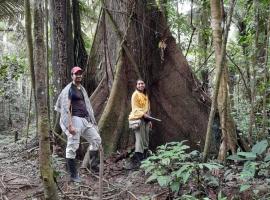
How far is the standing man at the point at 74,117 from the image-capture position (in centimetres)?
629

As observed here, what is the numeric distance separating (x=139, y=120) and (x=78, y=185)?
1674 mm

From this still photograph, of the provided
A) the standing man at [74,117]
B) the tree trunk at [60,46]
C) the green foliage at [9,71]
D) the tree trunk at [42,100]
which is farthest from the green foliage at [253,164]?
the green foliage at [9,71]

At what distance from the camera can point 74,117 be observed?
6.41m

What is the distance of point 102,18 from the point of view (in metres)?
8.81

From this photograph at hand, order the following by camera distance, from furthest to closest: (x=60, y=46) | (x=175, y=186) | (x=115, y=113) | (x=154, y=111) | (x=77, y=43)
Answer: (x=77, y=43) → (x=60, y=46) → (x=154, y=111) → (x=115, y=113) → (x=175, y=186)

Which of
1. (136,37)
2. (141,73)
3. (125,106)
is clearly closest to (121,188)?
(125,106)

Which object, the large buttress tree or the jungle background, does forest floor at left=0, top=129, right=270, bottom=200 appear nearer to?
the jungle background

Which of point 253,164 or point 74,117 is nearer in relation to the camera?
point 253,164

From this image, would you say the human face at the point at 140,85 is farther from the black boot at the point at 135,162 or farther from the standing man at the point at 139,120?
the black boot at the point at 135,162

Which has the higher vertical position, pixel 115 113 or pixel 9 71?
pixel 9 71

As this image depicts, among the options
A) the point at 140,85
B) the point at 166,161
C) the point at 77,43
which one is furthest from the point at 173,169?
the point at 77,43

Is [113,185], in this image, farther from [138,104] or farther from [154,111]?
[154,111]

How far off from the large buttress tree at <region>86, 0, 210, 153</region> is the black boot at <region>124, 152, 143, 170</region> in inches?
23.8

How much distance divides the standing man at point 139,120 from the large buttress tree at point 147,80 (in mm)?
709
